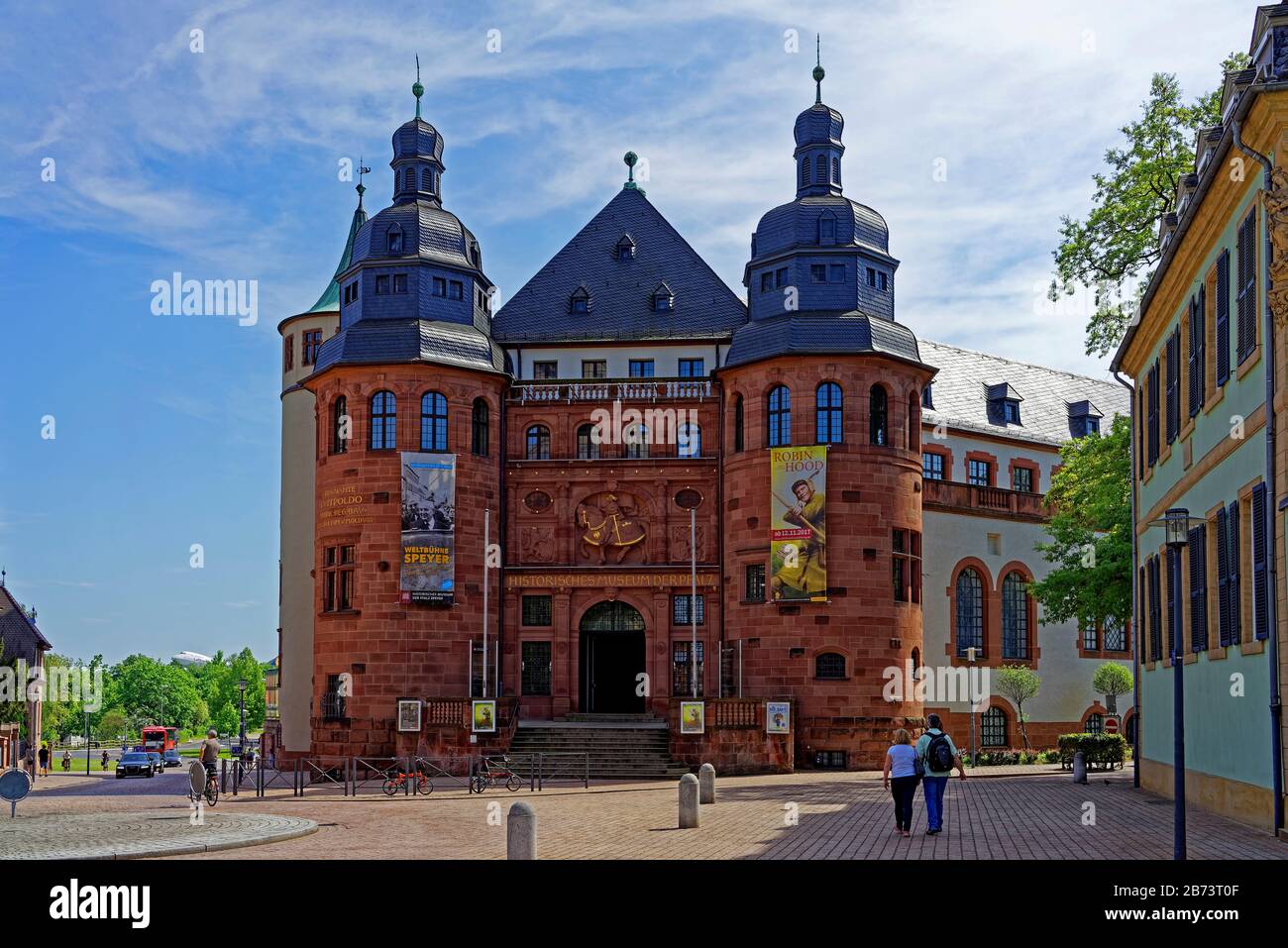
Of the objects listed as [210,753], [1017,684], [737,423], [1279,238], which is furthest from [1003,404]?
[1279,238]

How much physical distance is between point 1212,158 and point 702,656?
29.4m

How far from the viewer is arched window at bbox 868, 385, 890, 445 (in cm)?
4741

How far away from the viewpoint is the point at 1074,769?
38969mm

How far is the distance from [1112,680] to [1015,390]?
47.6 ft

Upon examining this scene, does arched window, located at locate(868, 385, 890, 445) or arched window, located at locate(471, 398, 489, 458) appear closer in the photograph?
arched window, located at locate(868, 385, 890, 445)

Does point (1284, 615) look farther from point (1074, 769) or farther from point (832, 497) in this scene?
point (832, 497)

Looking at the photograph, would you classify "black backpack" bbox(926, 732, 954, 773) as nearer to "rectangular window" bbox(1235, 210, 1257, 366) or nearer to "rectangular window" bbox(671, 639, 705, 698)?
"rectangular window" bbox(1235, 210, 1257, 366)

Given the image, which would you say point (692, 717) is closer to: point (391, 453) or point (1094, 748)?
point (391, 453)

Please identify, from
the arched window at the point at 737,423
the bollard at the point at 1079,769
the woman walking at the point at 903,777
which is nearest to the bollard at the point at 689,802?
the woman walking at the point at 903,777

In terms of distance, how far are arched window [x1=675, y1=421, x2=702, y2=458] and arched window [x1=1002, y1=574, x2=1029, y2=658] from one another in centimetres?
1560

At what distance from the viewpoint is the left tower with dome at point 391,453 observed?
4641cm

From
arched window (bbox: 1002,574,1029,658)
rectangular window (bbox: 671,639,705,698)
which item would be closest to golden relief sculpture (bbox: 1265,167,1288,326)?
rectangular window (bbox: 671,639,705,698)

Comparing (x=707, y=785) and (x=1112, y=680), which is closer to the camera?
(x=707, y=785)

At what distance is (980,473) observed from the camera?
61719 millimetres
